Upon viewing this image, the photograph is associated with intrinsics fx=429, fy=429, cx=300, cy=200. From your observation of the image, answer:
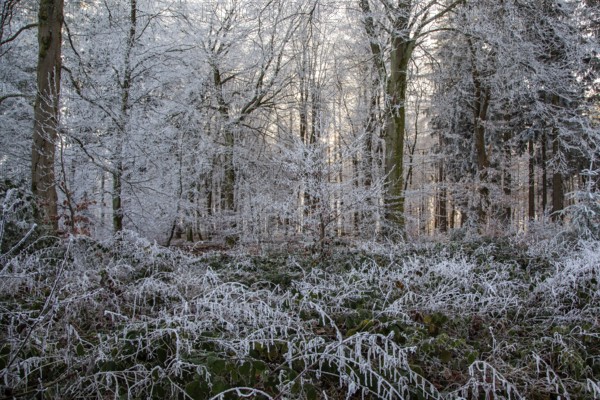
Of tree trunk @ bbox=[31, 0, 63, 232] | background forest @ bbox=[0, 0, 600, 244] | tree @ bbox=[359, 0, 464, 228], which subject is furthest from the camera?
tree @ bbox=[359, 0, 464, 228]

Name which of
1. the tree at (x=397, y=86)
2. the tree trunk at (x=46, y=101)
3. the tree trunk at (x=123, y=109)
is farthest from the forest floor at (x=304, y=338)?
the tree trunk at (x=123, y=109)

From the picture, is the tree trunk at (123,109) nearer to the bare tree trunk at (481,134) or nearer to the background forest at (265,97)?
the background forest at (265,97)

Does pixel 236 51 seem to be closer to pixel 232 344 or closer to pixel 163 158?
pixel 163 158

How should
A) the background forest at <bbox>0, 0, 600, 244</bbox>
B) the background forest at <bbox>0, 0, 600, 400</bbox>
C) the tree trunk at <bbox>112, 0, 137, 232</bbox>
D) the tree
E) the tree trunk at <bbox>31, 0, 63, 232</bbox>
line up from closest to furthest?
the background forest at <bbox>0, 0, 600, 400</bbox> < the tree trunk at <bbox>31, 0, 63, 232</bbox> < the background forest at <bbox>0, 0, 600, 244</bbox> < the tree < the tree trunk at <bbox>112, 0, 137, 232</bbox>

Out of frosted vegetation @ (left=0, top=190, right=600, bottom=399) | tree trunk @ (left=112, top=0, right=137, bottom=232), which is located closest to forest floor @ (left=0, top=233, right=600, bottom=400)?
frosted vegetation @ (left=0, top=190, right=600, bottom=399)

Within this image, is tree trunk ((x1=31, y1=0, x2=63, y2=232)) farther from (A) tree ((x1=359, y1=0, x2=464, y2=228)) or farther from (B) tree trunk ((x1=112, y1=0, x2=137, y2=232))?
(A) tree ((x1=359, y1=0, x2=464, y2=228))

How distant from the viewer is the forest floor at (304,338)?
1.79 meters

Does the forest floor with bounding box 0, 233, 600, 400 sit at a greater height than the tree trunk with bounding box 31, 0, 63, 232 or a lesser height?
lesser

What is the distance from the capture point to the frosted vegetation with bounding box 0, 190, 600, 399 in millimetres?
1795

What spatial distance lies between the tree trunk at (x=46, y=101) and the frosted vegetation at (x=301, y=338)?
221 cm

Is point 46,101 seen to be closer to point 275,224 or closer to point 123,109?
point 123,109

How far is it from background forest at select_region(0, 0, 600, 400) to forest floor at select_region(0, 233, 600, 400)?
0.02m

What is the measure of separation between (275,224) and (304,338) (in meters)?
6.90

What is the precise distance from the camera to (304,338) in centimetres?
209
